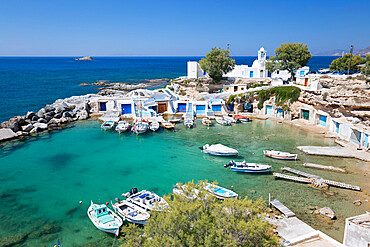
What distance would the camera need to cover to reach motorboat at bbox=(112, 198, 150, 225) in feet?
56.5

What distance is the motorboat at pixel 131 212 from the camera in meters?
17.2

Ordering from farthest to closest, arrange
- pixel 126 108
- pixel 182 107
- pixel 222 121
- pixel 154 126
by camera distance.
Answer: pixel 182 107
pixel 126 108
pixel 222 121
pixel 154 126

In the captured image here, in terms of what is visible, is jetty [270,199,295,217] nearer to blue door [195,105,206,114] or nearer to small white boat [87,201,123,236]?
small white boat [87,201,123,236]

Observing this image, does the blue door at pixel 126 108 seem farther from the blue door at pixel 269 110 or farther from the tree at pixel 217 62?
the blue door at pixel 269 110

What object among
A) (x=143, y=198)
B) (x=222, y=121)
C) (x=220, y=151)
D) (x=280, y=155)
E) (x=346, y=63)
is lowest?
(x=143, y=198)

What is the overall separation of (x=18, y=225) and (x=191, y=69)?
55.1m

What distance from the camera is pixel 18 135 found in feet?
118

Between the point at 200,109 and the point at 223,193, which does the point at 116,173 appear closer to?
the point at 223,193

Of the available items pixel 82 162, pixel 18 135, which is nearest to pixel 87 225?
pixel 82 162

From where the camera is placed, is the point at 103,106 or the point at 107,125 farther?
the point at 103,106

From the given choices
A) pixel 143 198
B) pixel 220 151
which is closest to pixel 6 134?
pixel 143 198

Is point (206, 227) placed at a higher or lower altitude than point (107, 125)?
higher

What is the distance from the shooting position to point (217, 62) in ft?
182

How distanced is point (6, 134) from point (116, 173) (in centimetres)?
2158
